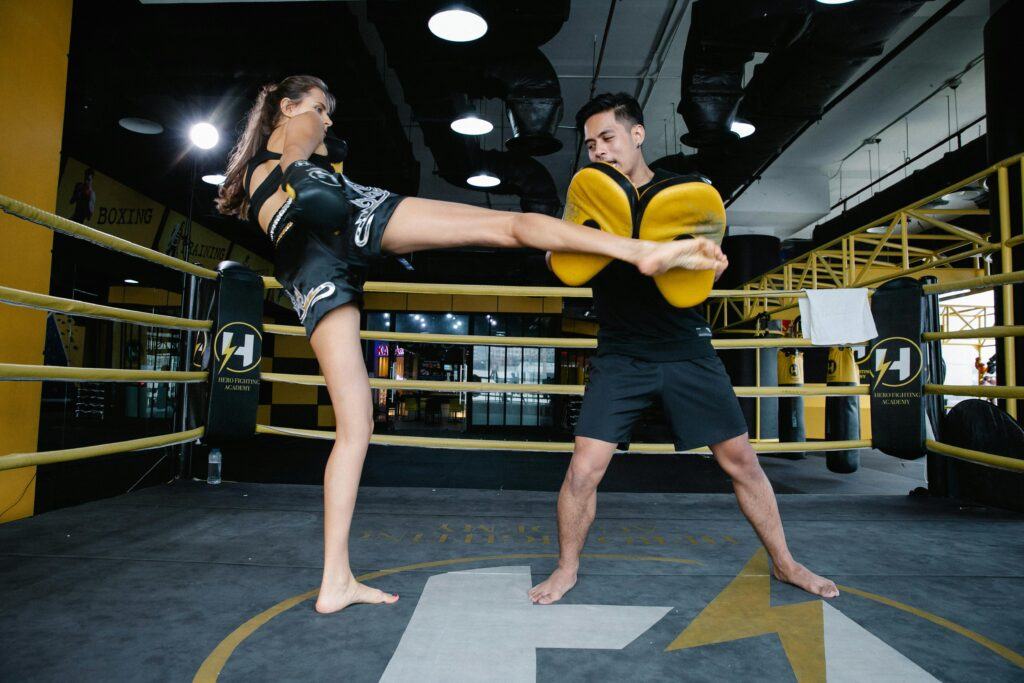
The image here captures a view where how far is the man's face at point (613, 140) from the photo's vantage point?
134cm

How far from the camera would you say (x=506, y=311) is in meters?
10.2

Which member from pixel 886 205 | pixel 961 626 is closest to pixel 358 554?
pixel 961 626

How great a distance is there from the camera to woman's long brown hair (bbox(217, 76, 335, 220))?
4.30ft

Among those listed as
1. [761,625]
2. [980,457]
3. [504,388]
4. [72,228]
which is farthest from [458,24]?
[761,625]

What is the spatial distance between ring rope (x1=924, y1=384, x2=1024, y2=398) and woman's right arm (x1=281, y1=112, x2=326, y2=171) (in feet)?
6.64

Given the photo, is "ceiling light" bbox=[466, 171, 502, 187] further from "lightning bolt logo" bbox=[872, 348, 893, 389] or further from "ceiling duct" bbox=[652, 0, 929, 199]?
"lightning bolt logo" bbox=[872, 348, 893, 389]

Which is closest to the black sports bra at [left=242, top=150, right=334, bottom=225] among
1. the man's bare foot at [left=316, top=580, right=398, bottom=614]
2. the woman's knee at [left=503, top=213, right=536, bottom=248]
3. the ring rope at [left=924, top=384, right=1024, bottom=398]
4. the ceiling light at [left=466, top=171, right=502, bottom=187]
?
the woman's knee at [left=503, top=213, right=536, bottom=248]

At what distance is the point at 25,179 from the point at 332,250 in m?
1.63

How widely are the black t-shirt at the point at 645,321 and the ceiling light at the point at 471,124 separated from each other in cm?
356

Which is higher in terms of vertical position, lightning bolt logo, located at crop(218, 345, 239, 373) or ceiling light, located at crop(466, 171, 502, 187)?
ceiling light, located at crop(466, 171, 502, 187)

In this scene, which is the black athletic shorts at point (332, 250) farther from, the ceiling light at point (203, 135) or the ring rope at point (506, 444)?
the ceiling light at point (203, 135)

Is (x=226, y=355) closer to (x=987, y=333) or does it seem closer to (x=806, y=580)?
(x=806, y=580)

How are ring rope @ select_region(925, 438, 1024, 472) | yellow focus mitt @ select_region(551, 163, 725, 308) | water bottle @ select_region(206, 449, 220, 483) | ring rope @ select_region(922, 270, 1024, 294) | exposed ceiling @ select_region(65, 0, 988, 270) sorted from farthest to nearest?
1. exposed ceiling @ select_region(65, 0, 988, 270)
2. water bottle @ select_region(206, 449, 220, 483)
3. ring rope @ select_region(922, 270, 1024, 294)
4. ring rope @ select_region(925, 438, 1024, 472)
5. yellow focus mitt @ select_region(551, 163, 725, 308)

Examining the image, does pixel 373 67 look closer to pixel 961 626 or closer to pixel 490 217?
pixel 490 217
